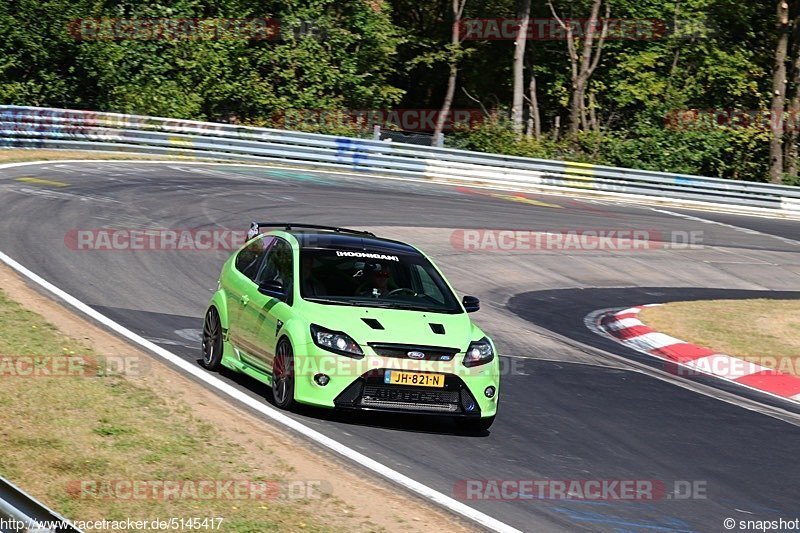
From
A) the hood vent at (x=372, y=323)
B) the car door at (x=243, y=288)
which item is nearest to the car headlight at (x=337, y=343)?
the hood vent at (x=372, y=323)

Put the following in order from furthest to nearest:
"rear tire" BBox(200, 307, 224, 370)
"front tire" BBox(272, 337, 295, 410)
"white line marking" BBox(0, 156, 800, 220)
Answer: "white line marking" BBox(0, 156, 800, 220) → "rear tire" BBox(200, 307, 224, 370) → "front tire" BBox(272, 337, 295, 410)

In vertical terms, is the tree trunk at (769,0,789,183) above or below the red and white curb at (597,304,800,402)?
above

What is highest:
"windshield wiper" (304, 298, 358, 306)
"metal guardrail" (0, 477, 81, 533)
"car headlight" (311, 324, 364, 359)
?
"windshield wiper" (304, 298, 358, 306)

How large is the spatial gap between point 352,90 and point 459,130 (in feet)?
15.6

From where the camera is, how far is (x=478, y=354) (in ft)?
31.1

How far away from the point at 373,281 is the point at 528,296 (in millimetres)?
8379

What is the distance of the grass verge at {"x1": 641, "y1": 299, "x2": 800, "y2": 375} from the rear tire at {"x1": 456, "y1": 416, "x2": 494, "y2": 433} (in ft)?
20.6

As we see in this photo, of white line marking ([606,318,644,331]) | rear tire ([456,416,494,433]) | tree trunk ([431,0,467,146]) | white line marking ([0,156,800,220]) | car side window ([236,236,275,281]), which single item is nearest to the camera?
rear tire ([456,416,494,433])

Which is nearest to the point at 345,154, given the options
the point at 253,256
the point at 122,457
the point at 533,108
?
the point at 533,108

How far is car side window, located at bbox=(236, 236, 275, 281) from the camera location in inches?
425

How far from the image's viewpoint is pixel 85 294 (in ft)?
44.8

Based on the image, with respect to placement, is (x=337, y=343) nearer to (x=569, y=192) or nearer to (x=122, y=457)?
(x=122, y=457)

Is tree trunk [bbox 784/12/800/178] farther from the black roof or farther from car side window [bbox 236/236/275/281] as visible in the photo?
car side window [bbox 236/236/275/281]

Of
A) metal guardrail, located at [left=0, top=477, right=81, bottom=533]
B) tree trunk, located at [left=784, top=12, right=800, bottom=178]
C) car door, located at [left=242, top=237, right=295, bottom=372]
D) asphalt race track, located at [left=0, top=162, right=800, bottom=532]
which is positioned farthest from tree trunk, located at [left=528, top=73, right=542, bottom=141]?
metal guardrail, located at [left=0, top=477, right=81, bottom=533]
